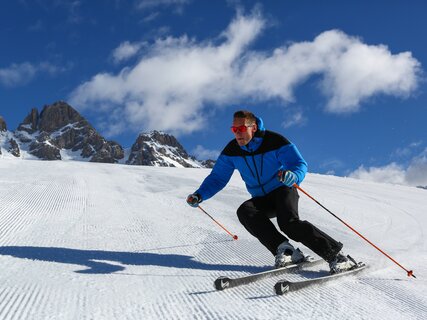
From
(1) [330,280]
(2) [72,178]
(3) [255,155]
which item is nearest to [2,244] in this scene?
(3) [255,155]

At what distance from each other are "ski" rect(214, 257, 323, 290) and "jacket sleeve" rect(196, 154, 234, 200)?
123cm

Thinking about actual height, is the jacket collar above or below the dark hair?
below

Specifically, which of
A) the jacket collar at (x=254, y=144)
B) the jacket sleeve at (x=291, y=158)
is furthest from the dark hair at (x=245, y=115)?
the jacket sleeve at (x=291, y=158)

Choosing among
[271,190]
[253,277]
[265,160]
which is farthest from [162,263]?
[265,160]

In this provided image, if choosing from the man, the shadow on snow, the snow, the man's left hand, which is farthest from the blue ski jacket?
the shadow on snow

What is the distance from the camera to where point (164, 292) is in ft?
9.07

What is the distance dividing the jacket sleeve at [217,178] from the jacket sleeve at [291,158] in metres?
0.61

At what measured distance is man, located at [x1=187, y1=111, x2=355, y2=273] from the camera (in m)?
3.42

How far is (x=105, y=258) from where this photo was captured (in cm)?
361

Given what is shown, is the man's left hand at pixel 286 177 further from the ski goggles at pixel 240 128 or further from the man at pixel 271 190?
the ski goggles at pixel 240 128

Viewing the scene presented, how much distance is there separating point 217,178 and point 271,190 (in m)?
0.71

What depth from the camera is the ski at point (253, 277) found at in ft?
9.31

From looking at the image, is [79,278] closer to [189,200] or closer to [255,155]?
[189,200]

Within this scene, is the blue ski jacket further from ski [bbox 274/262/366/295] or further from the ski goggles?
ski [bbox 274/262/366/295]
